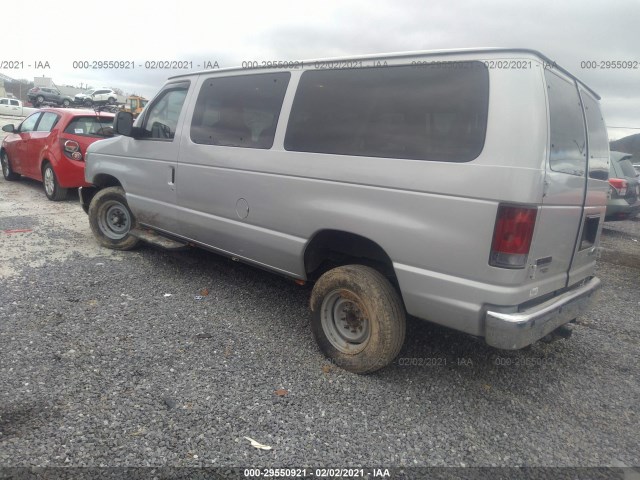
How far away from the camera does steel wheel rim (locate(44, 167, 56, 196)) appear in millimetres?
7956

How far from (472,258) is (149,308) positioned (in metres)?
2.79

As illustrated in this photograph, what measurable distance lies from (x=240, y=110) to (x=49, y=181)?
Result: 5.85m

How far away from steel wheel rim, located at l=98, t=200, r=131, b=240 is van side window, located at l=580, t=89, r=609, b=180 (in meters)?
4.76

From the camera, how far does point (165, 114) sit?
4.62 metres

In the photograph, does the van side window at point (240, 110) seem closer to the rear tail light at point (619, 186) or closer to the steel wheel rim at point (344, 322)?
the steel wheel rim at point (344, 322)

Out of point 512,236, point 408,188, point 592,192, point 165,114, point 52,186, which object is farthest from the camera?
point 52,186

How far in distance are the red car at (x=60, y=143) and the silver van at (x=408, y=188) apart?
4521 millimetres

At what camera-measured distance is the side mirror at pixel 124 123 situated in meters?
4.59

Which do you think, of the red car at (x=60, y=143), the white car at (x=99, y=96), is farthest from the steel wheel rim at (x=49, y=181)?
the white car at (x=99, y=96)

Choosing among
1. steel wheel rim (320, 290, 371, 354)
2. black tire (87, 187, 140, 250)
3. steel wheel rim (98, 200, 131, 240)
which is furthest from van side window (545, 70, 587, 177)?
steel wheel rim (98, 200, 131, 240)

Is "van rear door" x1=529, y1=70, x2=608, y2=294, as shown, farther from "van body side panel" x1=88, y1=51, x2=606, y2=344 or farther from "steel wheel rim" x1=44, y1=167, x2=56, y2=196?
"steel wheel rim" x1=44, y1=167, x2=56, y2=196

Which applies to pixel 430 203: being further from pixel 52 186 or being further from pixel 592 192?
pixel 52 186

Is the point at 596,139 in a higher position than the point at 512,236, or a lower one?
higher

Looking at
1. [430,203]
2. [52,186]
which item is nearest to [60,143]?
[52,186]
